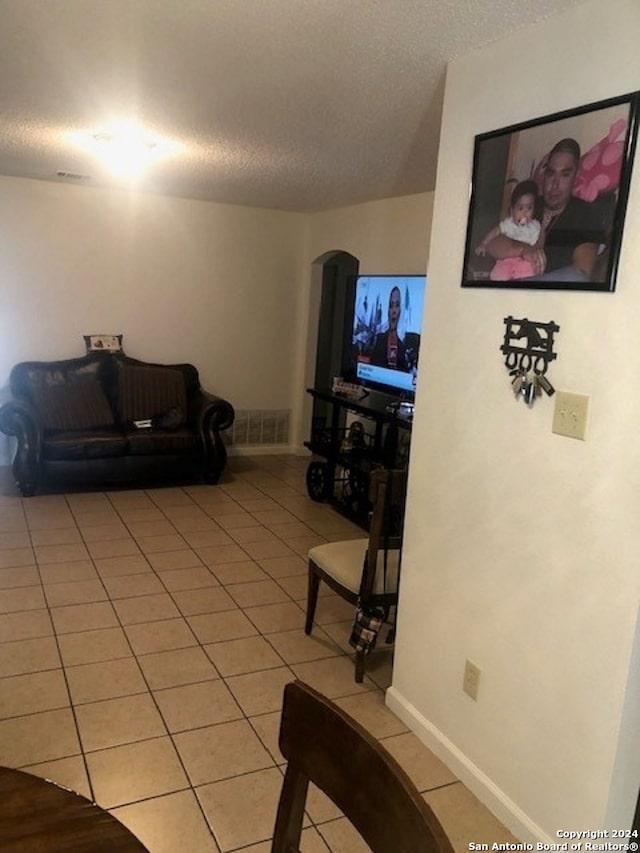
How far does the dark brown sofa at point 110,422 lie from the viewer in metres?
4.74

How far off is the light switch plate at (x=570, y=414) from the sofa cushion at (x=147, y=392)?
4.19 meters

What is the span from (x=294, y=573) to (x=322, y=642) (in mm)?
771

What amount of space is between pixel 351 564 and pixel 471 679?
0.81 metres

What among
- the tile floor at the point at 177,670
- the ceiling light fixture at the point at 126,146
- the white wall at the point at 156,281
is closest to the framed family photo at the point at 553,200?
the tile floor at the point at 177,670

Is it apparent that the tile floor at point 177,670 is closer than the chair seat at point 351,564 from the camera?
Yes

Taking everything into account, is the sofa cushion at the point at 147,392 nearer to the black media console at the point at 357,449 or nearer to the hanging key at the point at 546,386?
the black media console at the point at 357,449

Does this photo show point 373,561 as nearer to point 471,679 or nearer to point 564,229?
point 471,679

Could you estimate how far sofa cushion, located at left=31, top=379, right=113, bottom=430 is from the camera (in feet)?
16.6

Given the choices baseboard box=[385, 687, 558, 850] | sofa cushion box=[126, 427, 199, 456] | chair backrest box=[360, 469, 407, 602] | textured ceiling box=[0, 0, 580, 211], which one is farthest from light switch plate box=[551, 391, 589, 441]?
sofa cushion box=[126, 427, 199, 456]

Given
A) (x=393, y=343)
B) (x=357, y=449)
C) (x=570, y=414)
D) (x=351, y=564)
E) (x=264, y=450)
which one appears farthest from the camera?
(x=264, y=450)

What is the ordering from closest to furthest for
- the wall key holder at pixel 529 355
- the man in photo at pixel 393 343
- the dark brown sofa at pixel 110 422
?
the wall key holder at pixel 529 355 < the man in photo at pixel 393 343 < the dark brown sofa at pixel 110 422

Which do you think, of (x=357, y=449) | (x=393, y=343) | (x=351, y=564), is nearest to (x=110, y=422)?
(x=357, y=449)

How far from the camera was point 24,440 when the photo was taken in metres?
4.66

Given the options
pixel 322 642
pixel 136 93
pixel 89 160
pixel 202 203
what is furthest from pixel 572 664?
pixel 202 203
